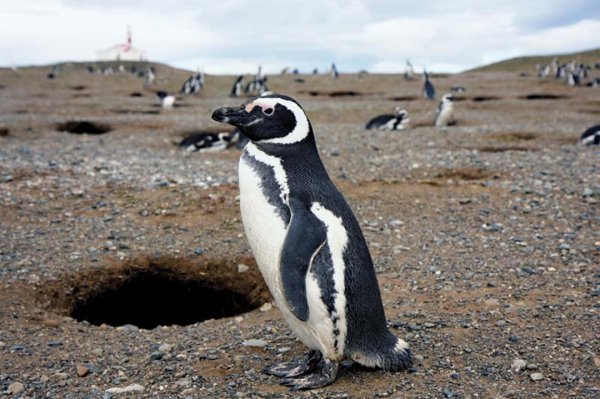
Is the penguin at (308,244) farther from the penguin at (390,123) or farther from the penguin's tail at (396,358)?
the penguin at (390,123)

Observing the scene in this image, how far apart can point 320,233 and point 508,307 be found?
75.4 inches

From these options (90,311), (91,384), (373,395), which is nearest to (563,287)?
(373,395)

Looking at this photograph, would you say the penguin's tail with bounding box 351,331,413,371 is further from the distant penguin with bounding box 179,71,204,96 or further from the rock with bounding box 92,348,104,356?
the distant penguin with bounding box 179,71,204,96

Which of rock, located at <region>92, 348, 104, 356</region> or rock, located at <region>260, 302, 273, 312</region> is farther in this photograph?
rock, located at <region>260, 302, 273, 312</region>

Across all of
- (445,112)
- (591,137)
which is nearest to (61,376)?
(591,137)

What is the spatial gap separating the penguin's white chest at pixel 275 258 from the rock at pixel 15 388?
1.49 meters

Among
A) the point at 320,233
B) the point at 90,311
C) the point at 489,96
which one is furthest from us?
the point at 489,96

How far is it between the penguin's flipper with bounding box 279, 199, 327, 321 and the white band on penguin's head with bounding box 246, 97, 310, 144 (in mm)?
482

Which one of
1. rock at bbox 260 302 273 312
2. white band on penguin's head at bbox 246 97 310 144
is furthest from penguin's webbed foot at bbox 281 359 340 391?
rock at bbox 260 302 273 312

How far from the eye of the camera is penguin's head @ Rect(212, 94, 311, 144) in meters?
3.16

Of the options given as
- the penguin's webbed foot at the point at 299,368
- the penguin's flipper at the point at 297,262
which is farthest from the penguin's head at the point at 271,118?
the penguin's webbed foot at the point at 299,368

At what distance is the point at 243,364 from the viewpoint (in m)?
3.50

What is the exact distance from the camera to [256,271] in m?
5.45

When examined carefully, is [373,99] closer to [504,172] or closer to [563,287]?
[504,172]
